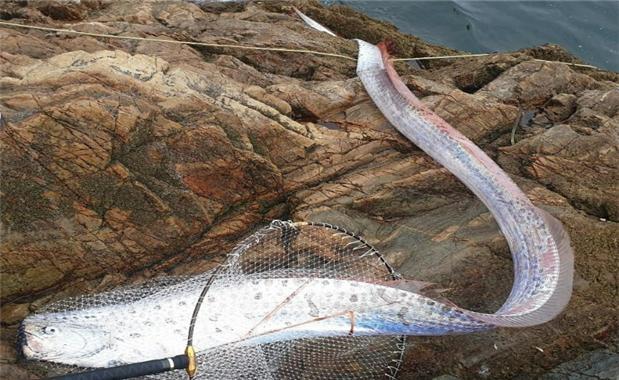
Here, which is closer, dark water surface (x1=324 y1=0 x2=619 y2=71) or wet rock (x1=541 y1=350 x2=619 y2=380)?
wet rock (x1=541 y1=350 x2=619 y2=380)

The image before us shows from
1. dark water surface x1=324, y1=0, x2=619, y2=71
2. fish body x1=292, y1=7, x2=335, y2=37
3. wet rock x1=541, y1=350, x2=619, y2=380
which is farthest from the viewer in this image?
dark water surface x1=324, y1=0, x2=619, y2=71

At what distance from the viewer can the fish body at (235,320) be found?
5324mm

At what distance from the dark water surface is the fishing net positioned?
11105 mm

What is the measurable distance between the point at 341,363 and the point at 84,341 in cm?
256

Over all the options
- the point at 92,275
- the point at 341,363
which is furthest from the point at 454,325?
the point at 92,275

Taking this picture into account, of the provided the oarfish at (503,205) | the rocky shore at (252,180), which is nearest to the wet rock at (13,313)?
the rocky shore at (252,180)

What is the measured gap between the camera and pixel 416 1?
1703cm

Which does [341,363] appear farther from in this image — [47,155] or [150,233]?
[47,155]

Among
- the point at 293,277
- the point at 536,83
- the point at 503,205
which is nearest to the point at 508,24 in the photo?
the point at 536,83

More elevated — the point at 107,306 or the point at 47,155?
the point at 47,155

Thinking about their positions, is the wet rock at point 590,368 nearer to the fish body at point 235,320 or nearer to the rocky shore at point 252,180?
the rocky shore at point 252,180

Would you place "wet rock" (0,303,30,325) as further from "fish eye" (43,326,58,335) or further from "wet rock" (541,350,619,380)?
"wet rock" (541,350,619,380)

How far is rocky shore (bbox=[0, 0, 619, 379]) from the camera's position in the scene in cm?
579

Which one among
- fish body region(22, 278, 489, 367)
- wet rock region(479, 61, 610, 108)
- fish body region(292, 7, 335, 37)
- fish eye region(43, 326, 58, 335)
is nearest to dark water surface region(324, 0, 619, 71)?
fish body region(292, 7, 335, 37)
